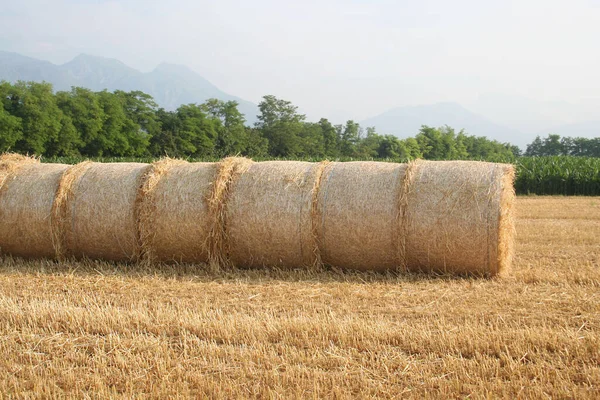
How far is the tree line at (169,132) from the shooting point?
188 feet

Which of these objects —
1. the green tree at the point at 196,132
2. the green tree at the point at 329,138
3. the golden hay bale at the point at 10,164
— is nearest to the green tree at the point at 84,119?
the green tree at the point at 196,132

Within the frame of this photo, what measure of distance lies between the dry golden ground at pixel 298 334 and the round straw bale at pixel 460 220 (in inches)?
11.3

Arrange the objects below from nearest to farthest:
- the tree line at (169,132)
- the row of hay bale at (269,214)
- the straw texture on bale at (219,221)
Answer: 1. the row of hay bale at (269,214)
2. the straw texture on bale at (219,221)
3. the tree line at (169,132)

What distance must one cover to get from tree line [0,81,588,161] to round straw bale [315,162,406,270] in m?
33.1

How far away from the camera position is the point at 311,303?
6043 millimetres

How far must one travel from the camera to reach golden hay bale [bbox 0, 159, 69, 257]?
8.34 metres

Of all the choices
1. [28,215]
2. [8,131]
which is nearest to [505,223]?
[28,215]

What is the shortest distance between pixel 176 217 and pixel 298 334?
3458mm

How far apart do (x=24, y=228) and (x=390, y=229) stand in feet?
17.0

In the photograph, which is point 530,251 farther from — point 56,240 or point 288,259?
point 56,240

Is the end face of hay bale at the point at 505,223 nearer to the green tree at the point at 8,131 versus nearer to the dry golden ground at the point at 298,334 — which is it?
the dry golden ground at the point at 298,334

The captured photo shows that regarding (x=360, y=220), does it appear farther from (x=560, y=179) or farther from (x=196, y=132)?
(x=196, y=132)

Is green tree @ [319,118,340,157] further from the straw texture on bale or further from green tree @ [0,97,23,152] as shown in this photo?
the straw texture on bale

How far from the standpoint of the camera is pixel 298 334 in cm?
503
